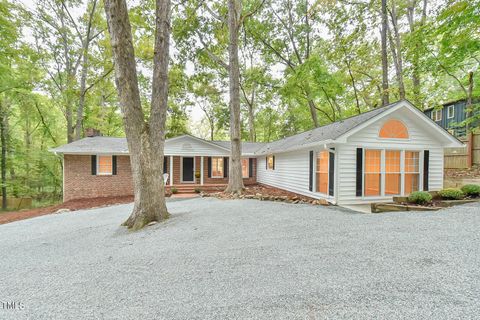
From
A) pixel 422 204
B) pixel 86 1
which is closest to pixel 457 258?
pixel 422 204

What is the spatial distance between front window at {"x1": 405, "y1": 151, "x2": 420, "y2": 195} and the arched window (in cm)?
80

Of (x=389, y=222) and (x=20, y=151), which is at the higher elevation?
(x=20, y=151)

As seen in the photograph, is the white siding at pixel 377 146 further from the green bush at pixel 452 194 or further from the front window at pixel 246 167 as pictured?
the front window at pixel 246 167

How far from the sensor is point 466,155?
11.1 m

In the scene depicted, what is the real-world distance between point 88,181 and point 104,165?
1110 mm

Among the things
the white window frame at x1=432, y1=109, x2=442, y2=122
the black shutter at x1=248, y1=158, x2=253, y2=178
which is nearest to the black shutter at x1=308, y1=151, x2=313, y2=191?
the black shutter at x1=248, y1=158, x2=253, y2=178

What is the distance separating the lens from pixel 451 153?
12078 mm

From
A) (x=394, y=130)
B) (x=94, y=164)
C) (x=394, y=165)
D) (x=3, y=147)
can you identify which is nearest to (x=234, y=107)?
(x=394, y=130)

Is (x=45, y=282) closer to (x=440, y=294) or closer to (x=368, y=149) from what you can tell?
(x=440, y=294)

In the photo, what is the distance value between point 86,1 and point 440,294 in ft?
70.1

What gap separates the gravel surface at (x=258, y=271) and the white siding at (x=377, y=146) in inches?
92.9

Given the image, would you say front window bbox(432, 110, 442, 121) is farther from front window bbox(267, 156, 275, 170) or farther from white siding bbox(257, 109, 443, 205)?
front window bbox(267, 156, 275, 170)

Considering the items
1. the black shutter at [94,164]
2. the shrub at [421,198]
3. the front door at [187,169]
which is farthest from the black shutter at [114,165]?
the shrub at [421,198]

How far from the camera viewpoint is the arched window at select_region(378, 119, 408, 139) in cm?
693
